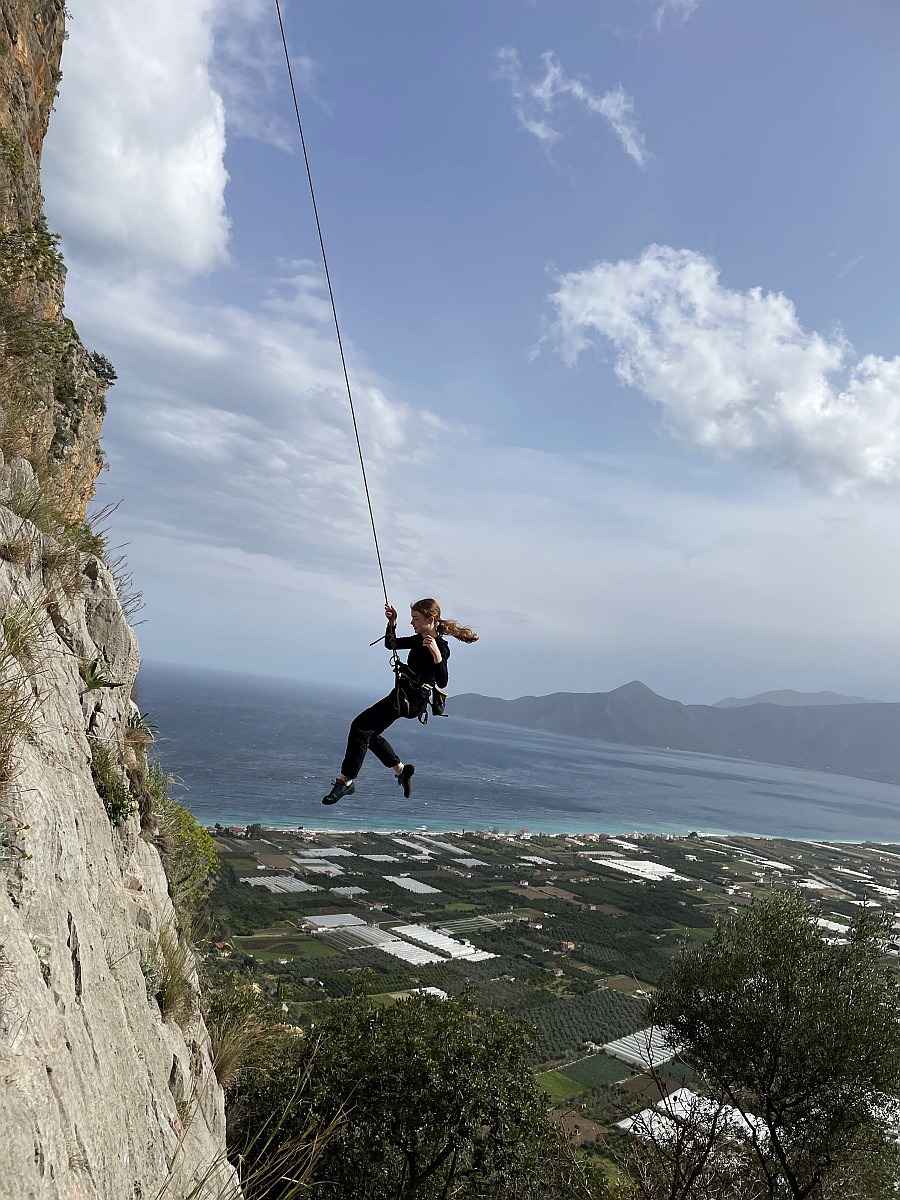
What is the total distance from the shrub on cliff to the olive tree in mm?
3308

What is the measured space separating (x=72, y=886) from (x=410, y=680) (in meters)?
3.90

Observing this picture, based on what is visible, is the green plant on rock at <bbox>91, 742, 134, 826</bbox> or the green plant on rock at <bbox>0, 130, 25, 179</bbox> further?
the green plant on rock at <bbox>0, 130, 25, 179</bbox>

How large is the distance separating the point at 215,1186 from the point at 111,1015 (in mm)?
1738

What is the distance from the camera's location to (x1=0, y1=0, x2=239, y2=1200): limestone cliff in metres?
3.14

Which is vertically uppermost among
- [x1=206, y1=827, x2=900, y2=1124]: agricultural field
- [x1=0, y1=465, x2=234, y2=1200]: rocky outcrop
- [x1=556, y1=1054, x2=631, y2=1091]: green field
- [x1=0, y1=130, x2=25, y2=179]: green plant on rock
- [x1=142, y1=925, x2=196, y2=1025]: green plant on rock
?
[x1=0, y1=130, x2=25, y2=179]: green plant on rock

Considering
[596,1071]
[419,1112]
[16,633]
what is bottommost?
[596,1071]

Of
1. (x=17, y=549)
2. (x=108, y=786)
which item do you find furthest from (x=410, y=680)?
(x=17, y=549)

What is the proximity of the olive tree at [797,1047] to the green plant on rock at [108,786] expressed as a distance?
13.3m

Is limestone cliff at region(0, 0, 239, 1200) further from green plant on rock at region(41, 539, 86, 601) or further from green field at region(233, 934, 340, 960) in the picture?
green field at region(233, 934, 340, 960)

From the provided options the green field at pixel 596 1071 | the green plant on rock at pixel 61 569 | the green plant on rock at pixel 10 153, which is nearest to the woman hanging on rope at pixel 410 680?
the green plant on rock at pixel 61 569

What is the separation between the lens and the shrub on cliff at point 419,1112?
1386 centimetres

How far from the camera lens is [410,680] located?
7.49 m

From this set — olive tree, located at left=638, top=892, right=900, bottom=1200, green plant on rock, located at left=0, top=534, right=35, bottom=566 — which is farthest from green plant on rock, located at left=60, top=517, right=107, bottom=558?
olive tree, located at left=638, top=892, right=900, bottom=1200

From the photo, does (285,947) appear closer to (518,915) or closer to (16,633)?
(518,915)
